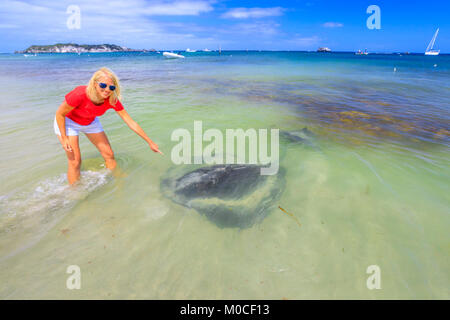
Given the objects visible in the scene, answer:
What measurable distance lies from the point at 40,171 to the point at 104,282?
135 inches

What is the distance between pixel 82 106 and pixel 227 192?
113 inches

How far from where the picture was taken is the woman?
322cm

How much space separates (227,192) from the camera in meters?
3.77

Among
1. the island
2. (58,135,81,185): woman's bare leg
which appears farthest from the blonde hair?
the island

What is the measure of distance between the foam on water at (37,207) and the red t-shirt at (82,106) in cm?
120

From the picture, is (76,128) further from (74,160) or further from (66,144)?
(74,160)

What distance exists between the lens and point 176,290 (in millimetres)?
2244

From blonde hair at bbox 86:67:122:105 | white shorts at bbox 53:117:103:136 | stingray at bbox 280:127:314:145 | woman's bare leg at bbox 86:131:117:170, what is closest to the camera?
blonde hair at bbox 86:67:122:105

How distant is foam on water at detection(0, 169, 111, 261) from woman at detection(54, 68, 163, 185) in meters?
0.29

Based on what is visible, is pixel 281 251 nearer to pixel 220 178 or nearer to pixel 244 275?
pixel 244 275

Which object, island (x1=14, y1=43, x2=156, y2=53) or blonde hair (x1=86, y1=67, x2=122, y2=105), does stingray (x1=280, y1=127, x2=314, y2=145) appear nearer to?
blonde hair (x1=86, y1=67, x2=122, y2=105)

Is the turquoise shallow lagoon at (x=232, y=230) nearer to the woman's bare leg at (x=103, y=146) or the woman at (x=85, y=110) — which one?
the woman's bare leg at (x=103, y=146)

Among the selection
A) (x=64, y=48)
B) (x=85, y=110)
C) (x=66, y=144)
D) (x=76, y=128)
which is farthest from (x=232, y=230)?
(x=64, y=48)

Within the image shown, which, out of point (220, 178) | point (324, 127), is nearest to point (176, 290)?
point (220, 178)
